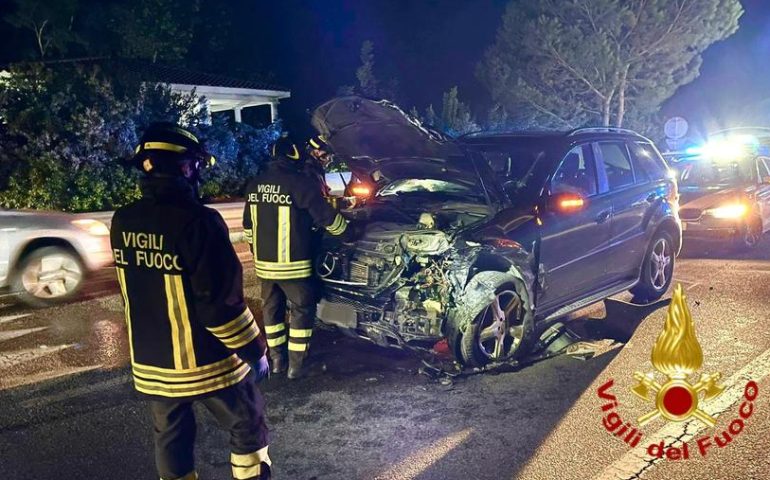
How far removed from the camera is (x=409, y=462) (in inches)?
136

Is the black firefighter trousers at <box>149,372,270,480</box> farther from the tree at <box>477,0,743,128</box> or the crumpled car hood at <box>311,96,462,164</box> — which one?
the tree at <box>477,0,743,128</box>

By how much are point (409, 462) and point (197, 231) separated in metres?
1.78

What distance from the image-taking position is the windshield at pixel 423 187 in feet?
18.5

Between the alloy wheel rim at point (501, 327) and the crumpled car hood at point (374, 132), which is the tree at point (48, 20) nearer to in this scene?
the crumpled car hood at point (374, 132)

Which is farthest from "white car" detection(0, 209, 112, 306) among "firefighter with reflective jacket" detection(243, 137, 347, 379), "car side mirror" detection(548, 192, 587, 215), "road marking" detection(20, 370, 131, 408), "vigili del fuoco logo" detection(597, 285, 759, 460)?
"vigili del fuoco logo" detection(597, 285, 759, 460)

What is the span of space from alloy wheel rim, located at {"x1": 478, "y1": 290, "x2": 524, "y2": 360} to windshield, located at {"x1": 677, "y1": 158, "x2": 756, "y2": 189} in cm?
607

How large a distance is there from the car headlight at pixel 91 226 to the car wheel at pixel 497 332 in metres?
4.70

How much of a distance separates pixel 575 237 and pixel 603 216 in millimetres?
460

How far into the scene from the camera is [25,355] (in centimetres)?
533

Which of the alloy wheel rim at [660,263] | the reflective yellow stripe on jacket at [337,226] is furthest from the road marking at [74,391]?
the alloy wheel rim at [660,263]

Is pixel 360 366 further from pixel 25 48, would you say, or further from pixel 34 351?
pixel 25 48

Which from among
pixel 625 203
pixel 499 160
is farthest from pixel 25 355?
pixel 625 203

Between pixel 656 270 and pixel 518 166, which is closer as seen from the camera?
pixel 518 166

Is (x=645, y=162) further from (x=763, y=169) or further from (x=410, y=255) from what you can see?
(x=763, y=169)
